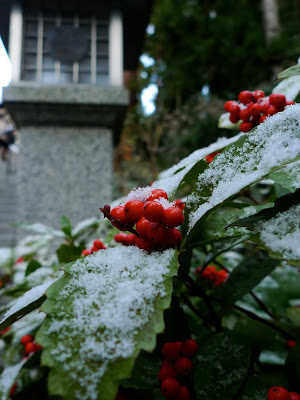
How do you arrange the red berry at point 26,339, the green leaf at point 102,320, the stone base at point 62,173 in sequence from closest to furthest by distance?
the green leaf at point 102,320, the red berry at point 26,339, the stone base at point 62,173

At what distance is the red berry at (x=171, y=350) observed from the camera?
48 cm

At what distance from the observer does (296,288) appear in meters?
1.00

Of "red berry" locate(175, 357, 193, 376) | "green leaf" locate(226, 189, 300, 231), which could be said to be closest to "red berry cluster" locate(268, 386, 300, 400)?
"red berry" locate(175, 357, 193, 376)

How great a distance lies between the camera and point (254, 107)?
599mm

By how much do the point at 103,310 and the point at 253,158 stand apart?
0.81 feet

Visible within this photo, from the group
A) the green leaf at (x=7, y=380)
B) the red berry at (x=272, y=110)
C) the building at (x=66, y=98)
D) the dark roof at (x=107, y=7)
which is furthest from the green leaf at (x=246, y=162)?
the dark roof at (x=107, y=7)

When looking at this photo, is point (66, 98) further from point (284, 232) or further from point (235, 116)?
point (284, 232)

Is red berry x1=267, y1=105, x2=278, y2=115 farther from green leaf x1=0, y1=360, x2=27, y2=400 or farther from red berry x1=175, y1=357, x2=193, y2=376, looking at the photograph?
green leaf x1=0, y1=360, x2=27, y2=400

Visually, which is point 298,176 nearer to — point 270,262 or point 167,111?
point 270,262

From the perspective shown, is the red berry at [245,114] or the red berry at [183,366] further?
the red berry at [245,114]

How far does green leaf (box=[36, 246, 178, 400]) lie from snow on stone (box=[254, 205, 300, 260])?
0.35 feet

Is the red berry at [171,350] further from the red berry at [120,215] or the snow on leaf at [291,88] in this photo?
the snow on leaf at [291,88]

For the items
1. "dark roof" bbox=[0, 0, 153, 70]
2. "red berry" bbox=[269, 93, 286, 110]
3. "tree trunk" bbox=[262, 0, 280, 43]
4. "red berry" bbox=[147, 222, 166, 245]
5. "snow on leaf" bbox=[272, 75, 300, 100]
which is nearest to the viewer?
"red berry" bbox=[147, 222, 166, 245]

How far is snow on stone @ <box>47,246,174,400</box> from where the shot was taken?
12.0 inches
